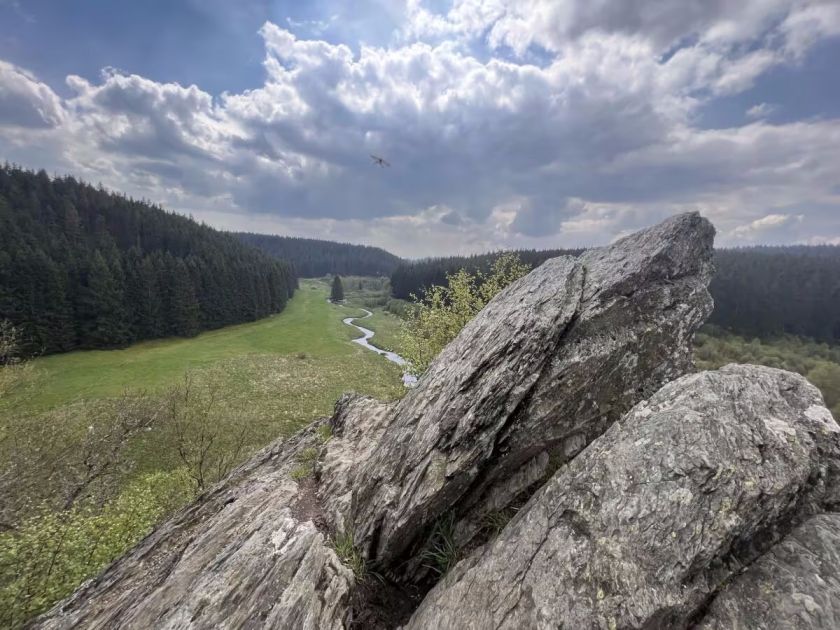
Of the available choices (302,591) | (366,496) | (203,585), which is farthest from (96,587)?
(366,496)

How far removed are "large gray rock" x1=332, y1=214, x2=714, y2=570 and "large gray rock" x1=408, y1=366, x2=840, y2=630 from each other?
1592 mm

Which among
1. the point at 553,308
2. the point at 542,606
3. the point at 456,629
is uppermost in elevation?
the point at 553,308

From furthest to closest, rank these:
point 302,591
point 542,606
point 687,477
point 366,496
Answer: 1. point 366,496
2. point 302,591
3. point 687,477
4. point 542,606

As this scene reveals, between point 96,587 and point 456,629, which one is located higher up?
point 456,629

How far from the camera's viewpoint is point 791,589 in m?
6.46

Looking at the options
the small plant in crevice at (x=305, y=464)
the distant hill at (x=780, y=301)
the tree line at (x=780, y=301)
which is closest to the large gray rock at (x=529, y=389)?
the small plant in crevice at (x=305, y=464)

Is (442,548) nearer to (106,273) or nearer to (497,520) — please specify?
(497,520)

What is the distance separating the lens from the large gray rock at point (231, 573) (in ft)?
30.8

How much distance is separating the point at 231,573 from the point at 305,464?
20.5ft

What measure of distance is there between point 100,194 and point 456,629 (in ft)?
658

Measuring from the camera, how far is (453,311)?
36.9m

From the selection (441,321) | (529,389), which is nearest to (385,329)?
(441,321)

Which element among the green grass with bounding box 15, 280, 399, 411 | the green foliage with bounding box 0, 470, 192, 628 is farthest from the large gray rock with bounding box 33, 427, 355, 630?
the green grass with bounding box 15, 280, 399, 411

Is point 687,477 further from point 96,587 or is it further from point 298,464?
point 96,587
